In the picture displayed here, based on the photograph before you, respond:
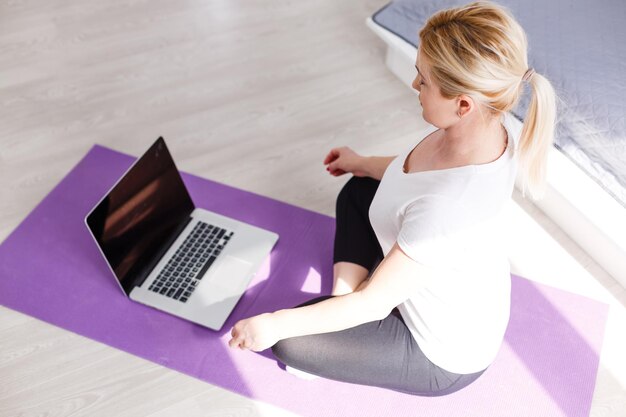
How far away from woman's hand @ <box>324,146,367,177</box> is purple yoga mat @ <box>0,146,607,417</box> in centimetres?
27

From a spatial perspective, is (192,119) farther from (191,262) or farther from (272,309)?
(272,309)

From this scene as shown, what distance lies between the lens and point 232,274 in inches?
64.4

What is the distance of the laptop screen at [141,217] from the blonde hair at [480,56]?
82 centimetres

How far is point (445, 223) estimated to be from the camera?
1.01 m

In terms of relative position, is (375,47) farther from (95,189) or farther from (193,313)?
(193,313)

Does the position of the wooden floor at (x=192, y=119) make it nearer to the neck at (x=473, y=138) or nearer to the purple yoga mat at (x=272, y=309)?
the purple yoga mat at (x=272, y=309)

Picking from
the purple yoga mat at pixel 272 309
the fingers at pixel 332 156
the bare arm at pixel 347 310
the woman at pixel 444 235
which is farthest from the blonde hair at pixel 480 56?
the purple yoga mat at pixel 272 309

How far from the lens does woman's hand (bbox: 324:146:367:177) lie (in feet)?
5.07

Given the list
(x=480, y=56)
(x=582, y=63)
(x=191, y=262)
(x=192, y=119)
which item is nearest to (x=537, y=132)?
(x=480, y=56)

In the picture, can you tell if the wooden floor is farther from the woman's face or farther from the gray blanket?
the woman's face

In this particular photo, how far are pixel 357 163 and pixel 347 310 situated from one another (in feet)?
1.72

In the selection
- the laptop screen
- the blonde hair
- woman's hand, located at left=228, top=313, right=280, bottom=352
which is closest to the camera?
the blonde hair

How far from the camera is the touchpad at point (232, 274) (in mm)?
1609

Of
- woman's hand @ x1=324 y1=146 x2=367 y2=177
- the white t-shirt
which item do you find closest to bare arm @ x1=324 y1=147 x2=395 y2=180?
woman's hand @ x1=324 y1=146 x2=367 y2=177
